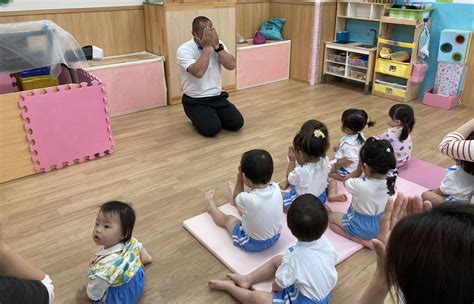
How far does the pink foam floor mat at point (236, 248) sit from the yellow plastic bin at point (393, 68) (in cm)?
242

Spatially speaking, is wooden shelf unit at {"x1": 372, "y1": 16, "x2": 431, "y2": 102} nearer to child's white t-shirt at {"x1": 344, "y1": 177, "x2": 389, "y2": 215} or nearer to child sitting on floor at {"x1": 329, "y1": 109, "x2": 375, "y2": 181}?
child sitting on floor at {"x1": 329, "y1": 109, "x2": 375, "y2": 181}

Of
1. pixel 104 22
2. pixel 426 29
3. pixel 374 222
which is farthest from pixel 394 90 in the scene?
pixel 104 22

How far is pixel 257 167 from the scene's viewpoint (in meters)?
1.78

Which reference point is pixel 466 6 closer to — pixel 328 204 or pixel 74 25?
pixel 328 204

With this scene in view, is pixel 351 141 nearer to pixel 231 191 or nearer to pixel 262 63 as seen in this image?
pixel 231 191

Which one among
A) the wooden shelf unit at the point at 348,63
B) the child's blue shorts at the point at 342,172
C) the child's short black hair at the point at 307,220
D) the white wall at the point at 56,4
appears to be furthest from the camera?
the wooden shelf unit at the point at 348,63

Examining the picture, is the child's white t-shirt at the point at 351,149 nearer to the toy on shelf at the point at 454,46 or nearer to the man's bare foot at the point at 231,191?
the man's bare foot at the point at 231,191

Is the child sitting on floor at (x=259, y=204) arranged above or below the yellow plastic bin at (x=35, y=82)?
below

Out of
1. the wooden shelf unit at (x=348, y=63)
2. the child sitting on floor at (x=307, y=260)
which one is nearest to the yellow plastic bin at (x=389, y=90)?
the wooden shelf unit at (x=348, y=63)

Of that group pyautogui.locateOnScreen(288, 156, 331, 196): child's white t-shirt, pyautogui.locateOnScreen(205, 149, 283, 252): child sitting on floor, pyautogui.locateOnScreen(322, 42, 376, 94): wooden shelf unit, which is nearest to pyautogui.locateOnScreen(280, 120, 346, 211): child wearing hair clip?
pyautogui.locateOnScreen(288, 156, 331, 196): child's white t-shirt

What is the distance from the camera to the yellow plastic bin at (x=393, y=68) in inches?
162

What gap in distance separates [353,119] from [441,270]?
6.09 feet

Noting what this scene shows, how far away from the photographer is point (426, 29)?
4.02 metres

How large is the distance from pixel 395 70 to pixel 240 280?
3315mm
